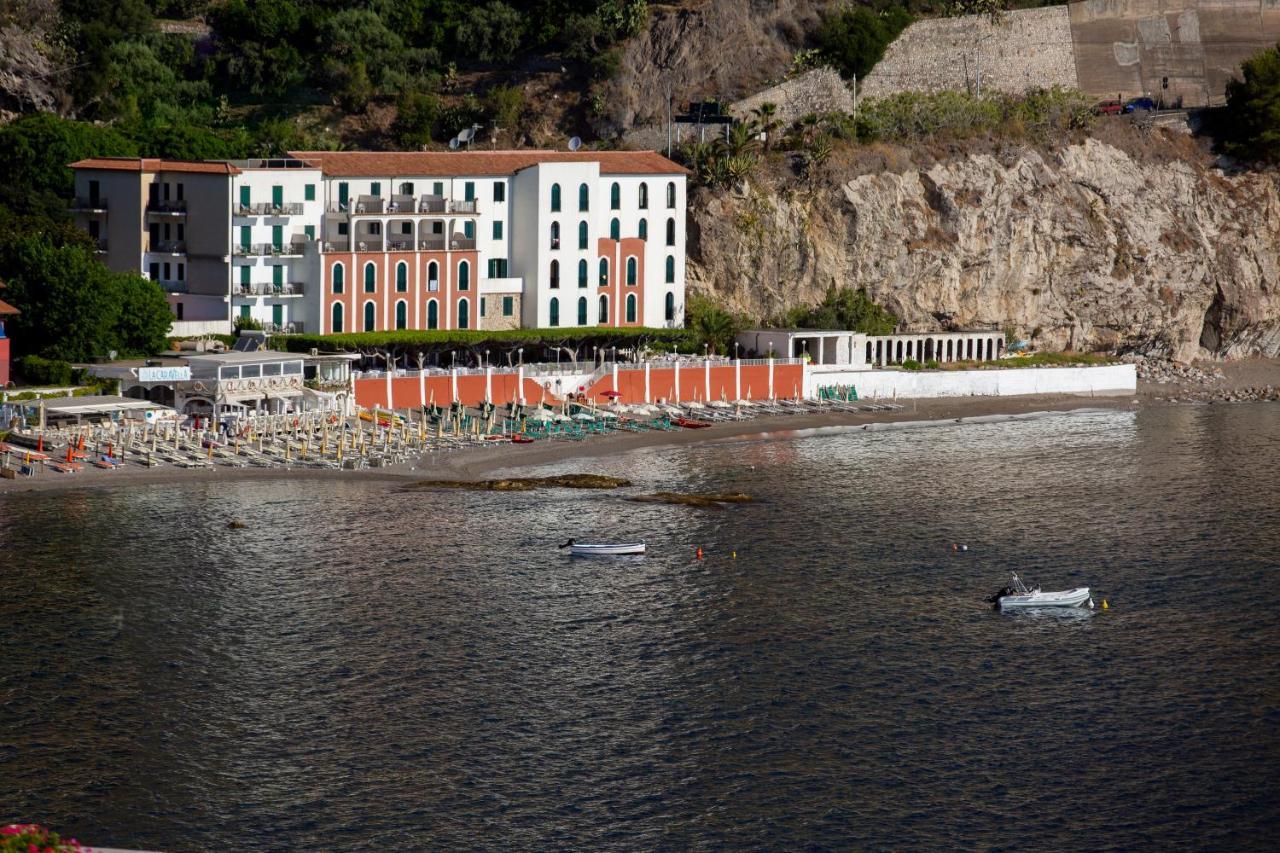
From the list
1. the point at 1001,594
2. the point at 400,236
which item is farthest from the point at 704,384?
the point at 1001,594

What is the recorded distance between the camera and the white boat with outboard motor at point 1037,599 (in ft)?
207

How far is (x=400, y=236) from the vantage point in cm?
10069

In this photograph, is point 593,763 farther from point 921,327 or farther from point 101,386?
point 921,327

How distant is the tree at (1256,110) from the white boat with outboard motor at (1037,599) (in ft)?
233

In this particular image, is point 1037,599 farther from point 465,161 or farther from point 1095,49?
point 1095,49

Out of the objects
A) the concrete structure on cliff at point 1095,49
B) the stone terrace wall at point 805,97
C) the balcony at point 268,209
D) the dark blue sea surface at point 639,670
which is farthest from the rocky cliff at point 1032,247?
the dark blue sea surface at point 639,670

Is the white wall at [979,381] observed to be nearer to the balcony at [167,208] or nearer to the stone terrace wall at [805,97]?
the stone terrace wall at [805,97]

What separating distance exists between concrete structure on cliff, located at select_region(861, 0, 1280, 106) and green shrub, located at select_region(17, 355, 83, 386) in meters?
58.1

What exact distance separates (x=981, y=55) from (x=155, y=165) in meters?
56.9

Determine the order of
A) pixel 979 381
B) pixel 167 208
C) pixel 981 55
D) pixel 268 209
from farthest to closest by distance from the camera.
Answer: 1. pixel 981 55
2. pixel 979 381
3. pixel 167 208
4. pixel 268 209

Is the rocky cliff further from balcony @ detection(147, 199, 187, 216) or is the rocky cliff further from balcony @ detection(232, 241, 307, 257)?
balcony @ detection(147, 199, 187, 216)

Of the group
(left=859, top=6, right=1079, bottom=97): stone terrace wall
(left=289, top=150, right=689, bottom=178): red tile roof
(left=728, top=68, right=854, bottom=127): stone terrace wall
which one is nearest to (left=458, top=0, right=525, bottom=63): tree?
(left=728, top=68, right=854, bottom=127): stone terrace wall

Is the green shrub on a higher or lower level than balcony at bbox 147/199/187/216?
lower

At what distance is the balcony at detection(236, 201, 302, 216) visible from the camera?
95750mm
